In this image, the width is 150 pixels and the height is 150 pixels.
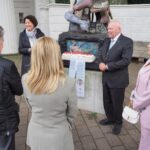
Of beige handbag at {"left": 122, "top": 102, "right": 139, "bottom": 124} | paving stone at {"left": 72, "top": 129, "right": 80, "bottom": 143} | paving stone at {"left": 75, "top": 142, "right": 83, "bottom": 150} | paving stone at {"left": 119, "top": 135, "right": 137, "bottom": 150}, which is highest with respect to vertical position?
beige handbag at {"left": 122, "top": 102, "right": 139, "bottom": 124}

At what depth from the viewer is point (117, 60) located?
392 centimetres

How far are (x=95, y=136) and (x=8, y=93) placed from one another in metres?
1.87

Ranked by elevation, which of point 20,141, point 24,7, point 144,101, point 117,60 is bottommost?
point 20,141

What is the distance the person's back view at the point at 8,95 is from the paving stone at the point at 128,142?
1698mm

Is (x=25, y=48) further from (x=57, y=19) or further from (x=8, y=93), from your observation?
(x=57, y=19)

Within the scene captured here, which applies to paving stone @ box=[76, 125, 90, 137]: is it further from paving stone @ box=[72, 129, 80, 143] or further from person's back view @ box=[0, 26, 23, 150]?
person's back view @ box=[0, 26, 23, 150]

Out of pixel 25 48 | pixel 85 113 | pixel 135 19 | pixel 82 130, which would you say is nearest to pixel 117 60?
pixel 82 130

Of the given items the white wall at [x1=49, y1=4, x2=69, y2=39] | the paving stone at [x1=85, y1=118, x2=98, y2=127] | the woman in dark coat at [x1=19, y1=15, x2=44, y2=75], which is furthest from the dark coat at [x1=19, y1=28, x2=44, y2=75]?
the white wall at [x1=49, y1=4, x2=69, y2=39]

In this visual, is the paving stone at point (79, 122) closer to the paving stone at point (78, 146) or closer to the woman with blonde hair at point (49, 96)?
the paving stone at point (78, 146)

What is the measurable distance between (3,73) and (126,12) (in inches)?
259

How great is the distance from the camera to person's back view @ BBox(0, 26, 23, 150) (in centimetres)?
263

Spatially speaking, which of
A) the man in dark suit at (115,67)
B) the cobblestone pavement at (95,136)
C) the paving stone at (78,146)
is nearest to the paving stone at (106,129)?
the cobblestone pavement at (95,136)

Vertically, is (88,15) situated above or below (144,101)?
above

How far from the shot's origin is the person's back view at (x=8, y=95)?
2633mm
